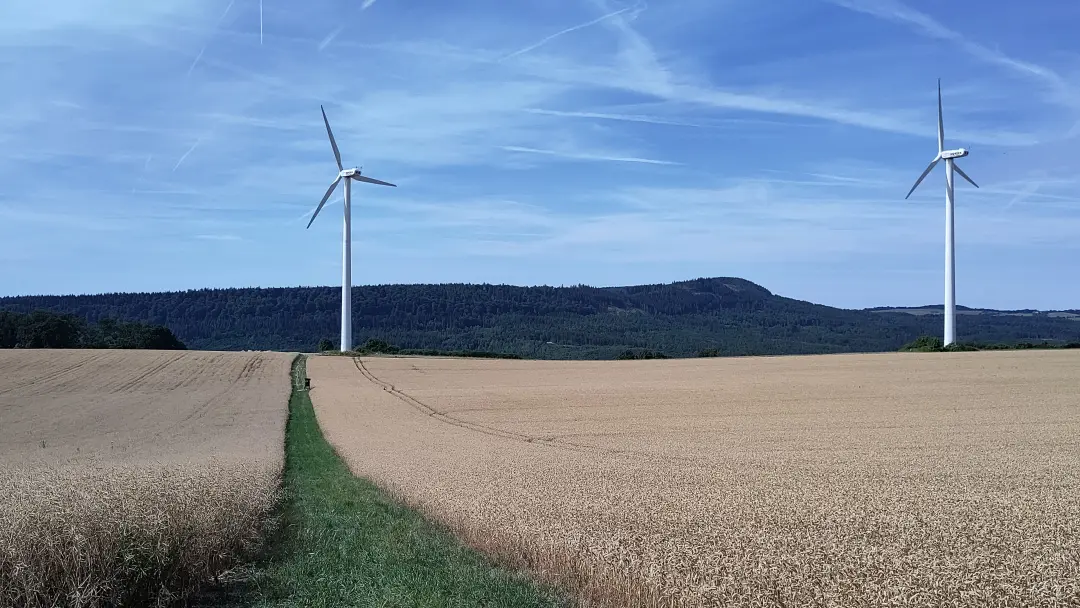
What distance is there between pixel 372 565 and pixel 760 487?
19.1 feet

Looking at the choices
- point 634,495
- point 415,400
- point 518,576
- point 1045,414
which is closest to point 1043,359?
point 1045,414

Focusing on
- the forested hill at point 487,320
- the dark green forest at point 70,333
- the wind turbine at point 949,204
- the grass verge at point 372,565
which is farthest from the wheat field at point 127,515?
the forested hill at point 487,320

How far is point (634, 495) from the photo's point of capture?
12.8 metres

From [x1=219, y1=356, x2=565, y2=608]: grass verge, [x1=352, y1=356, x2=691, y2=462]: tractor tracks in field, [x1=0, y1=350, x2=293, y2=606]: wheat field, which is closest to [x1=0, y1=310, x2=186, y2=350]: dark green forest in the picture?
[x1=352, y1=356, x2=691, y2=462]: tractor tracks in field

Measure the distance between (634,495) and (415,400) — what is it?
1115 inches

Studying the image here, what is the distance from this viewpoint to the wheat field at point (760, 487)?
7.59m

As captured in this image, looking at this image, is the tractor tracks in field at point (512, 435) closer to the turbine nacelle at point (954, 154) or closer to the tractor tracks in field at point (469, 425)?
the tractor tracks in field at point (469, 425)

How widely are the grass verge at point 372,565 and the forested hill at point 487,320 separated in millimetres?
119731

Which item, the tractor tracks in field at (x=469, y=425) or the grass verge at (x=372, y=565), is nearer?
the grass verge at (x=372, y=565)

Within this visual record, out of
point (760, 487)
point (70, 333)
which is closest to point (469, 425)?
point (760, 487)

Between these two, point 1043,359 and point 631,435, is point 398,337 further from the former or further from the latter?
point 631,435

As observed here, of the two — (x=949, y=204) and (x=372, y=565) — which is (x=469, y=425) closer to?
(x=372, y=565)

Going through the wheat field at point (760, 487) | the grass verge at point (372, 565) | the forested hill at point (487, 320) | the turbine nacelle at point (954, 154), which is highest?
the turbine nacelle at point (954, 154)

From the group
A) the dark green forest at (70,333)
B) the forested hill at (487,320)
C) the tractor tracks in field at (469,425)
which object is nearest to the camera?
the tractor tracks in field at (469,425)
